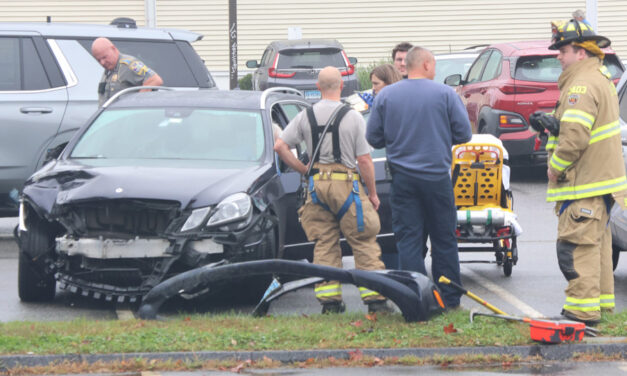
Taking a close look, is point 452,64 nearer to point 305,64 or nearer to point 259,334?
point 305,64

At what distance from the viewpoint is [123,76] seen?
11.0 meters

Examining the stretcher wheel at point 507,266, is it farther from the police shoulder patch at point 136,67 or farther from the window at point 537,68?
the window at point 537,68

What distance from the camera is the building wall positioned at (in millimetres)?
30250

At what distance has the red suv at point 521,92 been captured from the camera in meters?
14.9

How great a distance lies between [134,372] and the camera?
20.4 ft

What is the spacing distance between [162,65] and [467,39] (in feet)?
66.0

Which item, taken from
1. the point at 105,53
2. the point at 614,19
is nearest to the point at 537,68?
the point at 105,53

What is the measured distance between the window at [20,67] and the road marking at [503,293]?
4377 mm

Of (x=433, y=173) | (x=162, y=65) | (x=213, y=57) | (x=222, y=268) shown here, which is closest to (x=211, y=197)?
(x=222, y=268)

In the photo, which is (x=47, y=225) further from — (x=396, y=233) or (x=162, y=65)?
(x=162, y=65)

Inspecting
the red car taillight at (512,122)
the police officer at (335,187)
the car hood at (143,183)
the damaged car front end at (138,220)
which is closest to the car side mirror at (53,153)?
the damaged car front end at (138,220)

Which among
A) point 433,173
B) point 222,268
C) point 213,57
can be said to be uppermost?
point 433,173

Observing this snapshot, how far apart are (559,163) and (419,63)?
3.67 ft

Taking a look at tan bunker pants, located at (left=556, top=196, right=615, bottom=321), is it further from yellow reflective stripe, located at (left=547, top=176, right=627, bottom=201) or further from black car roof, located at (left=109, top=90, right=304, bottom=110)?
black car roof, located at (left=109, top=90, right=304, bottom=110)
